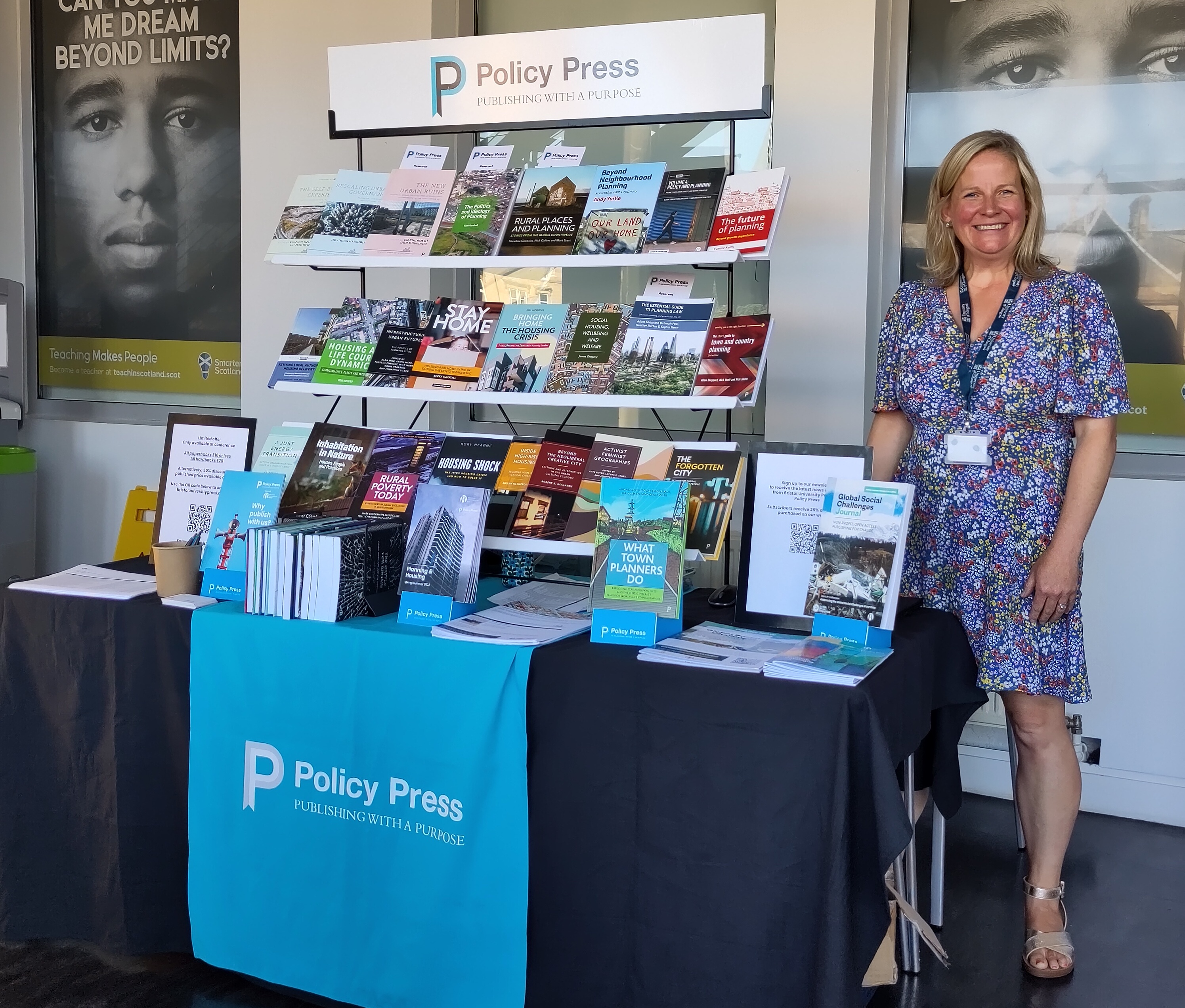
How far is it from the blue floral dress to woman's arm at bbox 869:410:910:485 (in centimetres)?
9

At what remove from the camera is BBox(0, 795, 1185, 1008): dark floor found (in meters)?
2.42

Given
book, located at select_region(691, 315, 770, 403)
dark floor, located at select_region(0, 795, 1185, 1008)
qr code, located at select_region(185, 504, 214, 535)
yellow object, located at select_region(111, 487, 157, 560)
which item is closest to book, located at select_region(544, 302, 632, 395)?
book, located at select_region(691, 315, 770, 403)

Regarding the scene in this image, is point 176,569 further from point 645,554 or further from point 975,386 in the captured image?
point 975,386

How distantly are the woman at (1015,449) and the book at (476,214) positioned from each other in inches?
40.3

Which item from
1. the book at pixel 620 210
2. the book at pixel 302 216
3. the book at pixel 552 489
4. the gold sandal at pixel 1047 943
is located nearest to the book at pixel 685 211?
the book at pixel 620 210

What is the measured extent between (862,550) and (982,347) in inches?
23.2

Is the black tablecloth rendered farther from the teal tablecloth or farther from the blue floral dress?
the blue floral dress

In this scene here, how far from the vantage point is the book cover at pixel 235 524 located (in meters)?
2.54

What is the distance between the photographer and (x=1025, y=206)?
2.44 metres

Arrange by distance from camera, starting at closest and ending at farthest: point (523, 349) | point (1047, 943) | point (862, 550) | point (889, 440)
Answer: point (862, 550), point (1047, 943), point (889, 440), point (523, 349)

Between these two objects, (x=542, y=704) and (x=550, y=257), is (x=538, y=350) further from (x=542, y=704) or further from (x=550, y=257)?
(x=542, y=704)

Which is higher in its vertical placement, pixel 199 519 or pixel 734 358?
pixel 734 358

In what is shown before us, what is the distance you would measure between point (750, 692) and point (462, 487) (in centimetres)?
78

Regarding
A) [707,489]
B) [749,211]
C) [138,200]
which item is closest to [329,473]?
[707,489]
